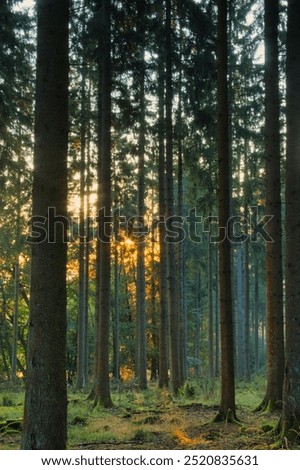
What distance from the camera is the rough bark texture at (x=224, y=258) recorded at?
1002cm

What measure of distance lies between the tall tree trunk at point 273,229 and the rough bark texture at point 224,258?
5.44ft

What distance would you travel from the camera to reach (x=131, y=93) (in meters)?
A: 15.0

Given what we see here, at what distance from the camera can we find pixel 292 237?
317 inches

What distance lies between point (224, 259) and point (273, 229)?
6.92ft

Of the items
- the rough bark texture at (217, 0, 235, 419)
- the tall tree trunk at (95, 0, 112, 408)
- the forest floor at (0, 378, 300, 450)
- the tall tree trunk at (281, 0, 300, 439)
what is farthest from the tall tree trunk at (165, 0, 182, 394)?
the tall tree trunk at (281, 0, 300, 439)

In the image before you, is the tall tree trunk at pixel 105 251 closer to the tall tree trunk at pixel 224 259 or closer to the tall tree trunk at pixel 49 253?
the tall tree trunk at pixel 224 259

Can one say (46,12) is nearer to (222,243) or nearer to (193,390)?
(222,243)

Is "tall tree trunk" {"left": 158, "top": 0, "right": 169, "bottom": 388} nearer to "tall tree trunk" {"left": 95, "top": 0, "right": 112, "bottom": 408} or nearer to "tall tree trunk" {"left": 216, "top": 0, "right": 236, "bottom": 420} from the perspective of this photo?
"tall tree trunk" {"left": 95, "top": 0, "right": 112, "bottom": 408}

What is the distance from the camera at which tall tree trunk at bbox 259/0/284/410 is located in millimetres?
11359

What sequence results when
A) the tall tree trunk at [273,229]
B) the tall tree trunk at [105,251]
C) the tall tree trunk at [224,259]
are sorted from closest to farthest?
the tall tree trunk at [224,259]
the tall tree trunk at [273,229]
the tall tree trunk at [105,251]

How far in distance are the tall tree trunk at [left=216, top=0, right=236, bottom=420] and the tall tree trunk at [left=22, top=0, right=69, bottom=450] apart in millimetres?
4525

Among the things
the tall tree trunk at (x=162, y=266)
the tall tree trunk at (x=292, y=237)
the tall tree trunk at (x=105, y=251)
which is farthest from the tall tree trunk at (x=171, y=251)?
the tall tree trunk at (x=292, y=237)

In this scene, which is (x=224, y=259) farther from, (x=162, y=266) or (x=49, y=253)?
(x=162, y=266)

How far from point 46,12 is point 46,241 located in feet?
9.41
